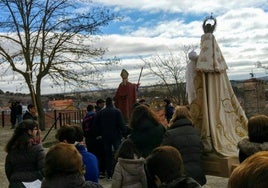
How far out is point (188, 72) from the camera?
25.1 feet

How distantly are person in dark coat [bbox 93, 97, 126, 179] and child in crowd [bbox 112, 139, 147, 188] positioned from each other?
417cm

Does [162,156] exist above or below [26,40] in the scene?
below

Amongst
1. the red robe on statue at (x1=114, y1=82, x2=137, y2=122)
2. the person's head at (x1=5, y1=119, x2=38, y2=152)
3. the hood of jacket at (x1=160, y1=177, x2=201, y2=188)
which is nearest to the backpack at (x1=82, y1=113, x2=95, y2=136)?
the red robe on statue at (x1=114, y1=82, x2=137, y2=122)

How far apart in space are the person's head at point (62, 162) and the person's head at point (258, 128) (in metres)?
1.83

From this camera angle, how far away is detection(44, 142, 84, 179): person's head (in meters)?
3.28

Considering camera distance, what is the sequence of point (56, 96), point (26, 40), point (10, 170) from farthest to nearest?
point (56, 96)
point (26, 40)
point (10, 170)

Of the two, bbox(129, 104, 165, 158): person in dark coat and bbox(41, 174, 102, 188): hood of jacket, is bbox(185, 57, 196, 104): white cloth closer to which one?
bbox(129, 104, 165, 158): person in dark coat

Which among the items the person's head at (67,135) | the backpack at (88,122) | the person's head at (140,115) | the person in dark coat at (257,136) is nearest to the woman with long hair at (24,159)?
the person's head at (67,135)

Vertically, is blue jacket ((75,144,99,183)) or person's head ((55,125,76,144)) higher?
person's head ((55,125,76,144))

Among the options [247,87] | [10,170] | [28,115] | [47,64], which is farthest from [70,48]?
[10,170]

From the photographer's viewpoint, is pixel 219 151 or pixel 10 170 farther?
pixel 219 151

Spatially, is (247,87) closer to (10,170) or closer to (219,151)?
(219,151)

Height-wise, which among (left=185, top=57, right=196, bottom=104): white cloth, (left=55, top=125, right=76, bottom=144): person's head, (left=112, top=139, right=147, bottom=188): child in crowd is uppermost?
(left=185, top=57, right=196, bottom=104): white cloth

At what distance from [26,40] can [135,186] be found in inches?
689
